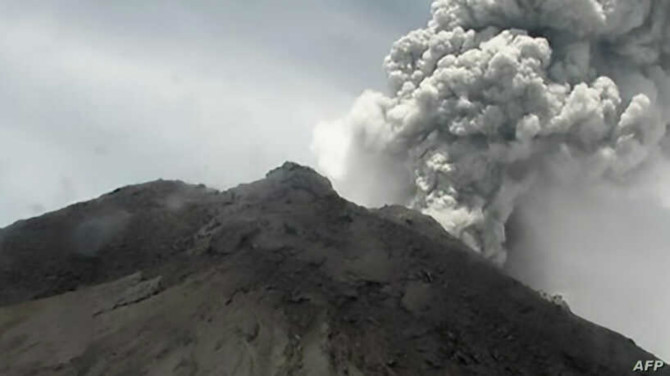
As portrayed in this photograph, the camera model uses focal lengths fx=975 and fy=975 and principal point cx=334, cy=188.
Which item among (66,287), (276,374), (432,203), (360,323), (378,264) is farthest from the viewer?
(432,203)

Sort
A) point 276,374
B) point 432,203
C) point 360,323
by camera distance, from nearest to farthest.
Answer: point 276,374, point 360,323, point 432,203

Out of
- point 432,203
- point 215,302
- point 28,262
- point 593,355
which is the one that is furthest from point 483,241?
point 28,262

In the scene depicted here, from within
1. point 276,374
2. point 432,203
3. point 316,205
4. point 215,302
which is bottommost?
point 276,374

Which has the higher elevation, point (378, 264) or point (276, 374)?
point (378, 264)

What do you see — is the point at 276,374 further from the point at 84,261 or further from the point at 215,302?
the point at 84,261
